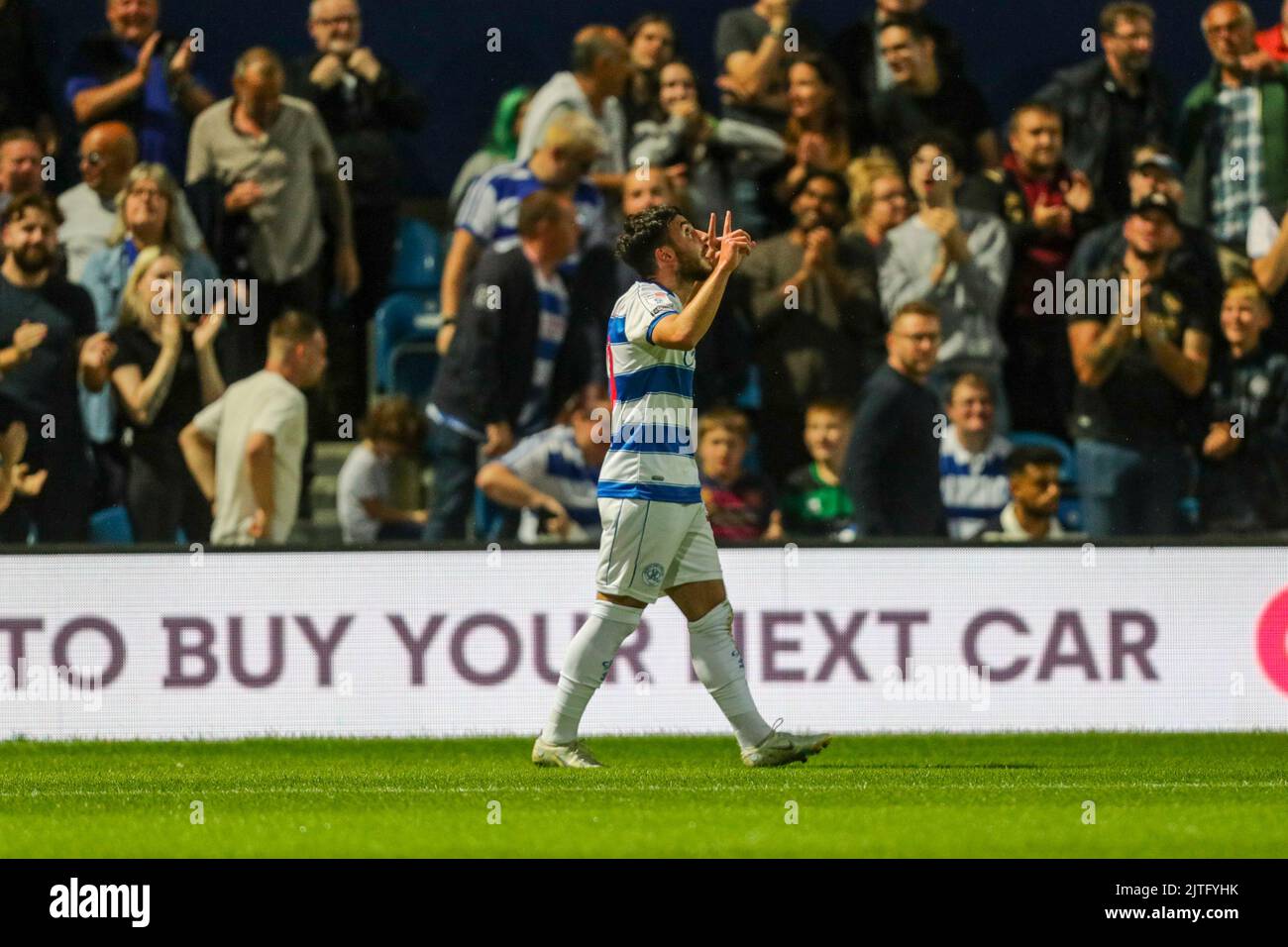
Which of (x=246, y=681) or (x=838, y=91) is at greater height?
(x=838, y=91)

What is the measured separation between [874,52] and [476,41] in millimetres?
2252

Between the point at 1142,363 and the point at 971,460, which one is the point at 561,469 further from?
the point at 1142,363

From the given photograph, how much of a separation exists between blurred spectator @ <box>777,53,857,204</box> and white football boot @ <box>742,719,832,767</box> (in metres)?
4.54

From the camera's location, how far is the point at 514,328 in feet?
40.4

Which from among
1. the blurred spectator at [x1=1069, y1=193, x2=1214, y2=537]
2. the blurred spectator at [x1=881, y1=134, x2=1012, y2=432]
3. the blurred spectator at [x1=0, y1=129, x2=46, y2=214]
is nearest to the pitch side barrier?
the blurred spectator at [x1=1069, y1=193, x2=1214, y2=537]

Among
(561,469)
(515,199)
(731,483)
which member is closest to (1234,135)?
(731,483)

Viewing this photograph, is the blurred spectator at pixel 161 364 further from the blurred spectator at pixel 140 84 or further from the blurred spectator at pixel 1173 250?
the blurred spectator at pixel 1173 250

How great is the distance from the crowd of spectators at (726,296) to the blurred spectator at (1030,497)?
2 cm

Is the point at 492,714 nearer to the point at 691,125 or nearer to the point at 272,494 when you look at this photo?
the point at 272,494

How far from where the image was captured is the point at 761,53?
41.5ft

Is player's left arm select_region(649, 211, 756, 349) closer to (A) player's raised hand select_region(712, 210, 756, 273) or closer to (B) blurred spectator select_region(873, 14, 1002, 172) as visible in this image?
(A) player's raised hand select_region(712, 210, 756, 273)

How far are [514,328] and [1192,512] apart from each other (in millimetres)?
3821
